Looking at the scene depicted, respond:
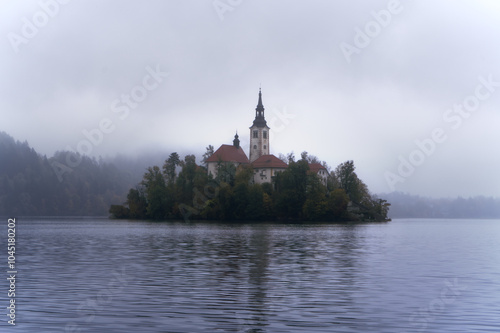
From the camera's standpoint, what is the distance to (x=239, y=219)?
160m

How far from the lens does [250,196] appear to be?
153000mm

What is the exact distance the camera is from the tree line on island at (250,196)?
149m

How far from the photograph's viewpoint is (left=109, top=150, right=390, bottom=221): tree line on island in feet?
490

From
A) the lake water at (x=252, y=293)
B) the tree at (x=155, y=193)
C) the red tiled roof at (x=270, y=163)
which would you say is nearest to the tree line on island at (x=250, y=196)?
the tree at (x=155, y=193)

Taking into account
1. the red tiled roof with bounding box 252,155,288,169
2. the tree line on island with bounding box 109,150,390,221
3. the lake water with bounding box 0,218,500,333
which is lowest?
the lake water with bounding box 0,218,500,333

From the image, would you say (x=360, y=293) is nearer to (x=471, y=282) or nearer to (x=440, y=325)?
(x=440, y=325)

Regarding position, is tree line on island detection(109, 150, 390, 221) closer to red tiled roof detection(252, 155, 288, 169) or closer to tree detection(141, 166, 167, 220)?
tree detection(141, 166, 167, 220)

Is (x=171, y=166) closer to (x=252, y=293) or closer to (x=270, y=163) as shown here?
(x=270, y=163)

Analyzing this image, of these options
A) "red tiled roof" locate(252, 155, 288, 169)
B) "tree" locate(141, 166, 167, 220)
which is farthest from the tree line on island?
"red tiled roof" locate(252, 155, 288, 169)

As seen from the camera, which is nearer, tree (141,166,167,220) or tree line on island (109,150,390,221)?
tree line on island (109,150,390,221)

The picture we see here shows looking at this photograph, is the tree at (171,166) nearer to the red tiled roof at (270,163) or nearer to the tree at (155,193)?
the tree at (155,193)

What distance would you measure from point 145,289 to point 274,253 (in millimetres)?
21580

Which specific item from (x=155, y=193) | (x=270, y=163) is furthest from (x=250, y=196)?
(x=270, y=163)

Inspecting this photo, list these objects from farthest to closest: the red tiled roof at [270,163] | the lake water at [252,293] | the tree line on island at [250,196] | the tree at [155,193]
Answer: the red tiled roof at [270,163], the tree at [155,193], the tree line on island at [250,196], the lake water at [252,293]
